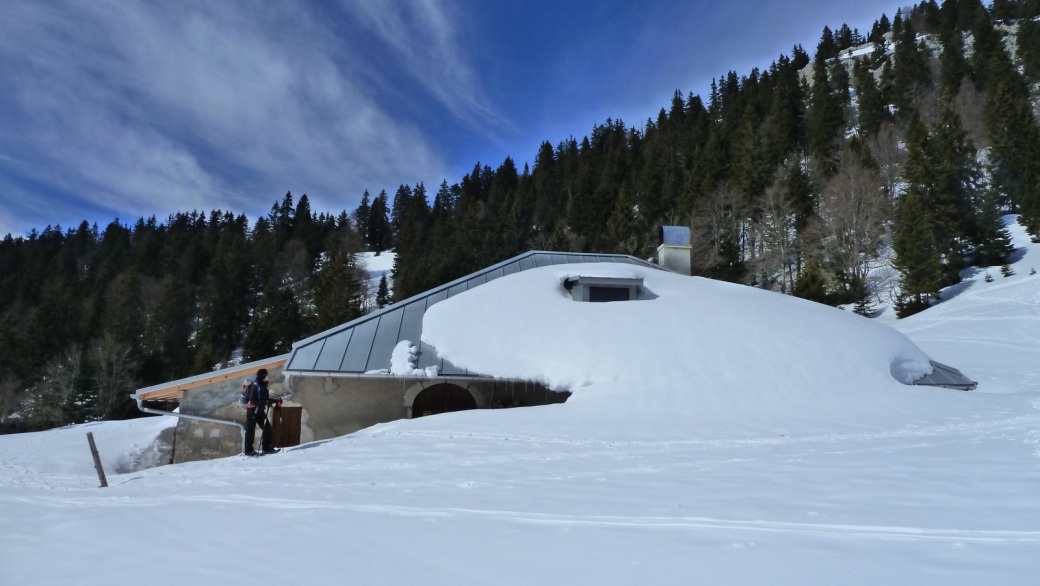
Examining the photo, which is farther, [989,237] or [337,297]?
[337,297]

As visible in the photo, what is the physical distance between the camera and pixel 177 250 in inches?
2731

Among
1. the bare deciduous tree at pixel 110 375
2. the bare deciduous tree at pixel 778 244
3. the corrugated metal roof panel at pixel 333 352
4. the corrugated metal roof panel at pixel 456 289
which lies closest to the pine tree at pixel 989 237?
the bare deciduous tree at pixel 778 244

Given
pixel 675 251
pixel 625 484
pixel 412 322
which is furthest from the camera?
pixel 675 251

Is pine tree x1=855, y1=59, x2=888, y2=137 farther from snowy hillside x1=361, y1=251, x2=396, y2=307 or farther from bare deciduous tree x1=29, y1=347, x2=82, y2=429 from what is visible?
bare deciduous tree x1=29, y1=347, x2=82, y2=429

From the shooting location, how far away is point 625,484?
490 cm

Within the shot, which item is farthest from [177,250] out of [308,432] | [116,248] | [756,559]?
[756,559]

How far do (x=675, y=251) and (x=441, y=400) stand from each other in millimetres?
10244

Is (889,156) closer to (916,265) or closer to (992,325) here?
(916,265)

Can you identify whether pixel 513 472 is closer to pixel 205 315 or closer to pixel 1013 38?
pixel 205 315

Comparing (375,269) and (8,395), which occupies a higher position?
(375,269)

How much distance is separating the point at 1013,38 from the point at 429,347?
8596cm

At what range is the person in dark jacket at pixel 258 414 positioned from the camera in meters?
8.48

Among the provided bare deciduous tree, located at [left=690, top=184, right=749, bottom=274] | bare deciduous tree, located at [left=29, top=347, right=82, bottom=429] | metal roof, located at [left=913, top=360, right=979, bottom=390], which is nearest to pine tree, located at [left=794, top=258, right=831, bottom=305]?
bare deciduous tree, located at [left=690, top=184, right=749, bottom=274]

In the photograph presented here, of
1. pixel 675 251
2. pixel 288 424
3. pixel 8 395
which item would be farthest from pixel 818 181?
pixel 8 395
